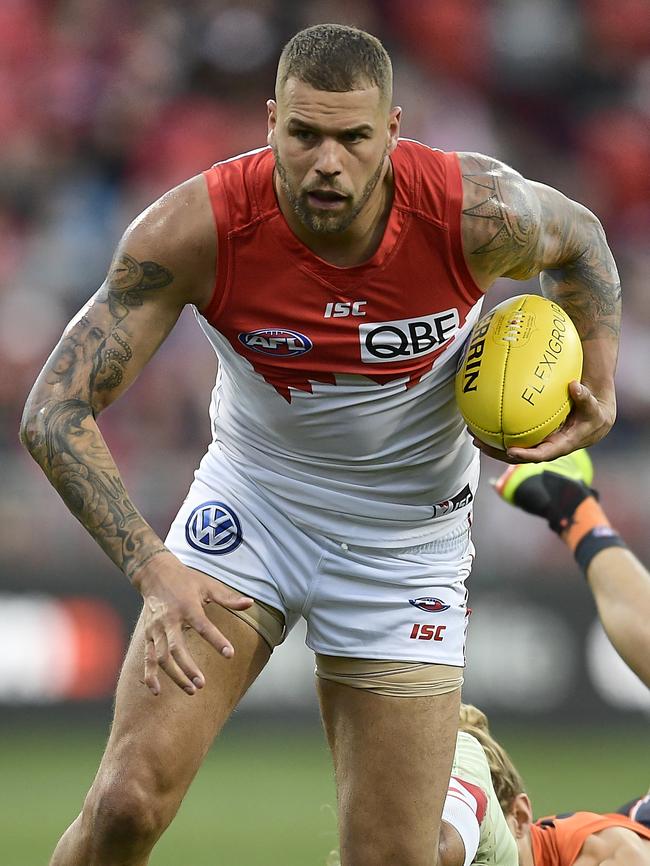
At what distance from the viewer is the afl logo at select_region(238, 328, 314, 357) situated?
434 centimetres

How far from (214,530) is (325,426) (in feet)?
1.53

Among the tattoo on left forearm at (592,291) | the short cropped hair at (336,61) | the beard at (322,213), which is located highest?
the short cropped hair at (336,61)

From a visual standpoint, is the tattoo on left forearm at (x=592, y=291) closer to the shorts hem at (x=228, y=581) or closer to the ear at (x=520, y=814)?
the shorts hem at (x=228, y=581)

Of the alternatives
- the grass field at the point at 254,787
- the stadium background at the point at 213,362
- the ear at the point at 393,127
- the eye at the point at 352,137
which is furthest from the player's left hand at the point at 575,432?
the stadium background at the point at 213,362

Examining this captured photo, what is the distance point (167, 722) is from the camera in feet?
13.8

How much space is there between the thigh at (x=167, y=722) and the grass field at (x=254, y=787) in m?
2.95

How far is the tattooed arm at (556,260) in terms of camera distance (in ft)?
14.1

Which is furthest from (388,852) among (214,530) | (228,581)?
(214,530)

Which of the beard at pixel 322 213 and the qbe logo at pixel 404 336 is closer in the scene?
the beard at pixel 322 213

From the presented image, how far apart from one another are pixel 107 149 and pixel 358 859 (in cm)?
872

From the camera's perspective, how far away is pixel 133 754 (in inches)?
164

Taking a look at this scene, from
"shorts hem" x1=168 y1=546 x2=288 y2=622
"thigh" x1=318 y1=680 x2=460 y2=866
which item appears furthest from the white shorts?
"thigh" x1=318 y1=680 x2=460 y2=866

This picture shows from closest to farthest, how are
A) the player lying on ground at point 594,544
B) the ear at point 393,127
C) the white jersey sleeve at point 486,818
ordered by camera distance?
the ear at point 393,127 < the white jersey sleeve at point 486,818 < the player lying on ground at point 594,544

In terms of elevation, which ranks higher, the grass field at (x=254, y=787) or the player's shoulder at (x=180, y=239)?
the player's shoulder at (x=180, y=239)
